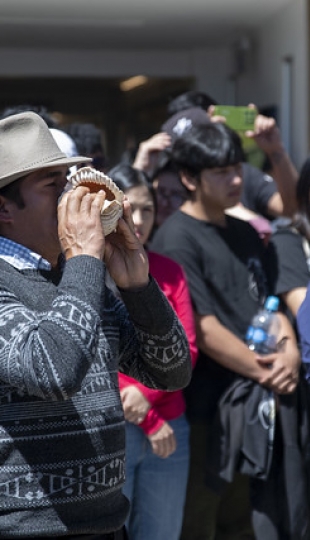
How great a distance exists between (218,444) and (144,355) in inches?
57.3

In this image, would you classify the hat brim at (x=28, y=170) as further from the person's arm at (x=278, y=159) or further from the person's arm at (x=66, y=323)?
the person's arm at (x=278, y=159)

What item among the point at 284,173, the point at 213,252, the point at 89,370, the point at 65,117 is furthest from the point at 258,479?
the point at 65,117

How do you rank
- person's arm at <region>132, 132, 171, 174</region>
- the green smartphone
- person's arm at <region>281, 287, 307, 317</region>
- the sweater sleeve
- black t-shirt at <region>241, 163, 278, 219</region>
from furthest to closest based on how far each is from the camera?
black t-shirt at <region>241, 163, 278, 219</region> → the green smartphone → person's arm at <region>132, 132, 171, 174</region> → person's arm at <region>281, 287, 307, 317</region> → the sweater sleeve

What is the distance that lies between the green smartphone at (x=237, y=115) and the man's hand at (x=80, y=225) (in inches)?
90.4

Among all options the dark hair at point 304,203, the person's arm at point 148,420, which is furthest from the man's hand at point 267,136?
the person's arm at point 148,420

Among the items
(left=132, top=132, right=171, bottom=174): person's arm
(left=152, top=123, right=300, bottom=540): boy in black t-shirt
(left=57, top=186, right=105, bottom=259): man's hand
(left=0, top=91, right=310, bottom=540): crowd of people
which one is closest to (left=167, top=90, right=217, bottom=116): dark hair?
(left=0, top=91, right=310, bottom=540): crowd of people

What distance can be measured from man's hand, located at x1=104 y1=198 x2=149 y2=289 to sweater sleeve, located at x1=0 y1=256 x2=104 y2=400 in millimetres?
227

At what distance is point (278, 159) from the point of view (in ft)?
14.2

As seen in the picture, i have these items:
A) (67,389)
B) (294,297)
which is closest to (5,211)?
(67,389)

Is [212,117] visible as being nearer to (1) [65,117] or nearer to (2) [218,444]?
(2) [218,444]

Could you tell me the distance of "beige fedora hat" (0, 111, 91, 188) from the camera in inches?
83.0

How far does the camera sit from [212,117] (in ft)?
13.7

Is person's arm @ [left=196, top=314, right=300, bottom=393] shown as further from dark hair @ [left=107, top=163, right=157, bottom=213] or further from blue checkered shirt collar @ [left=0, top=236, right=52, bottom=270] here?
blue checkered shirt collar @ [left=0, top=236, right=52, bottom=270]

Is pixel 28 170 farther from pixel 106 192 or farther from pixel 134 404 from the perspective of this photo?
pixel 134 404
